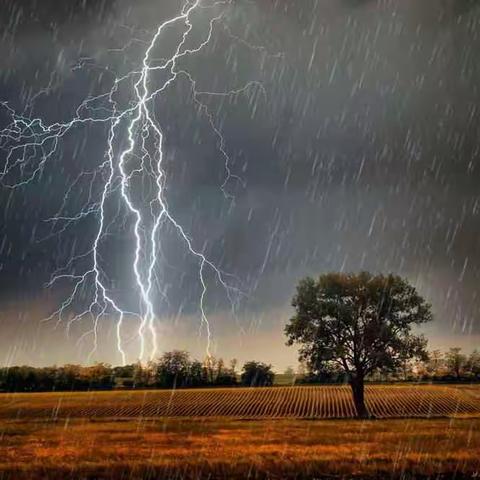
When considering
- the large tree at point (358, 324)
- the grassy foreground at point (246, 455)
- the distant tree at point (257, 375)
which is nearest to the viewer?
the grassy foreground at point (246, 455)

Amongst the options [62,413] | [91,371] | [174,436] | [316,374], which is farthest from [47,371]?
[174,436]

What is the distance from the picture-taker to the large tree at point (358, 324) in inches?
1511

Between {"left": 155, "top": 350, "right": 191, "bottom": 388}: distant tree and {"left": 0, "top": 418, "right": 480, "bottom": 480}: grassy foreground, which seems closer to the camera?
{"left": 0, "top": 418, "right": 480, "bottom": 480}: grassy foreground

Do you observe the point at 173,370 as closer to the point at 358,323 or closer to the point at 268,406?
the point at 268,406

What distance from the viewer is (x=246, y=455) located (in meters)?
17.5

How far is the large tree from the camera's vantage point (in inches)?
1511

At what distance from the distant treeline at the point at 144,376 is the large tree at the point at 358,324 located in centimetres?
5438

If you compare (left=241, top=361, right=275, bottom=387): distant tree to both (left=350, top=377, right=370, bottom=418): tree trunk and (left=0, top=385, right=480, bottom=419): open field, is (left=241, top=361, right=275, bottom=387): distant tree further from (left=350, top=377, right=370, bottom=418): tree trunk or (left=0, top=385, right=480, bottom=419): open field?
(left=350, top=377, right=370, bottom=418): tree trunk

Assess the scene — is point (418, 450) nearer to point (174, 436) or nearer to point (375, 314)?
point (174, 436)

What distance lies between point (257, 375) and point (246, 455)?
258 feet

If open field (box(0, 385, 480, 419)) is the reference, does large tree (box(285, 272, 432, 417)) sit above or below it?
above

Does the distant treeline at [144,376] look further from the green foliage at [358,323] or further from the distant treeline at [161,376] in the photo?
the green foliage at [358,323]

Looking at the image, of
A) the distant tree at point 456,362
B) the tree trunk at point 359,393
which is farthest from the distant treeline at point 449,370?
the tree trunk at point 359,393

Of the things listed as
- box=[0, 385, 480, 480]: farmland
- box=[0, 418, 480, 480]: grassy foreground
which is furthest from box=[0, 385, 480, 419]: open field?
box=[0, 418, 480, 480]: grassy foreground
